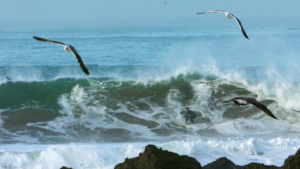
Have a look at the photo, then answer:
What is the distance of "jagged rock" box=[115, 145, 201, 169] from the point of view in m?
6.25

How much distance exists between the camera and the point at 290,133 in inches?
508

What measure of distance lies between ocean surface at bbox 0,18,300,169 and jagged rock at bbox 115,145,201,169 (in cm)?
296

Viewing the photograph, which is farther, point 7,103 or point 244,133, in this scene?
point 7,103

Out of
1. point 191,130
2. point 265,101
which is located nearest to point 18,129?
point 191,130

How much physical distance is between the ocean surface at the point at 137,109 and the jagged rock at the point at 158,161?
2.96 m

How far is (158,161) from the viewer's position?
6270mm

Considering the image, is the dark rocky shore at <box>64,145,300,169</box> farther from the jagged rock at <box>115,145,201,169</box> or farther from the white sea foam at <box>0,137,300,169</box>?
the white sea foam at <box>0,137,300,169</box>

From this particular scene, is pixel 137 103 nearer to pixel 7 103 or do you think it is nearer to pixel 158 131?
pixel 158 131

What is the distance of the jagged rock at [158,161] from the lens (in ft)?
20.5

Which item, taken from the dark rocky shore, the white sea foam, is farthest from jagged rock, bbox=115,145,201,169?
the white sea foam

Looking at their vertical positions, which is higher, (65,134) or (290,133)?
(65,134)

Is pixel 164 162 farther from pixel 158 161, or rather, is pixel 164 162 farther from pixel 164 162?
pixel 158 161

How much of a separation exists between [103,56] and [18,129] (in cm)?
1703

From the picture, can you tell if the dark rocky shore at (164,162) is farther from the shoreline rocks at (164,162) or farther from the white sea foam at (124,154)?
the white sea foam at (124,154)
